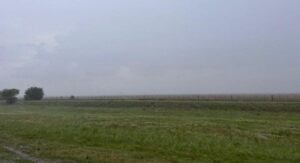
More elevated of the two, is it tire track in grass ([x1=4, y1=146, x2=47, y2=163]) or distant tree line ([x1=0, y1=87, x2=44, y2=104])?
distant tree line ([x1=0, y1=87, x2=44, y2=104])

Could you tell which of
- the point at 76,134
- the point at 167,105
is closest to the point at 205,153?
the point at 76,134

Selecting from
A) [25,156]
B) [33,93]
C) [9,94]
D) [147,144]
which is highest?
[33,93]

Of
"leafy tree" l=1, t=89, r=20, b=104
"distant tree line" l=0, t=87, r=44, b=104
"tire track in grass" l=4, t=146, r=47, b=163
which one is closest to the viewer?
"tire track in grass" l=4, t=146, r=47, b=163

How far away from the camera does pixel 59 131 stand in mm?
36812

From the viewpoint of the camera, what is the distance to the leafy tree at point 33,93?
496 feet

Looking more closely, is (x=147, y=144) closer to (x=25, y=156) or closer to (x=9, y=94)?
(x=25, y=156)

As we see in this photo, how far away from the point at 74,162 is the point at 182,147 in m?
7.17

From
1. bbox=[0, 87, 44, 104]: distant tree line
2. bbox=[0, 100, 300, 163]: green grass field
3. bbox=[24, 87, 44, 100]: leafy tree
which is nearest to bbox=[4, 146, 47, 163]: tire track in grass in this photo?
bbox=[0, 100, 300, 163]: green grass field

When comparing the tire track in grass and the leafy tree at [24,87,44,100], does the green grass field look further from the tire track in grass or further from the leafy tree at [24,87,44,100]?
the leafy tree at [24,87,44,100]

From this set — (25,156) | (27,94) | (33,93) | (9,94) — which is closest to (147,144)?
(25,156)

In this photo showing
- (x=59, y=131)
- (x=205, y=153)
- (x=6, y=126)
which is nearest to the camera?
(x=205, y=153)

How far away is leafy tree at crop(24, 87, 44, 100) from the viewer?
496ft

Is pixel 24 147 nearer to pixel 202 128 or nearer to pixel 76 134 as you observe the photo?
pixel 76 134

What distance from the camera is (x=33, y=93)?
152m
